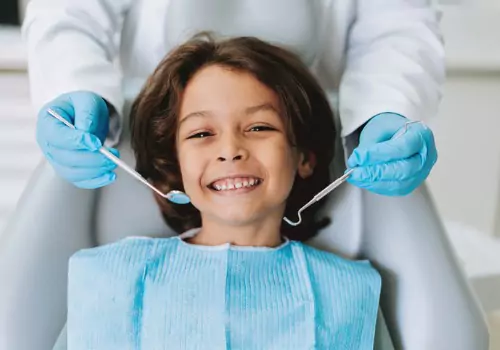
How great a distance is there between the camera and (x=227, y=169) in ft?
3.12

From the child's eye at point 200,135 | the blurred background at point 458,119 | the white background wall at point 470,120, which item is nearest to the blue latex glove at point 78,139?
the child's eye at point 200,135

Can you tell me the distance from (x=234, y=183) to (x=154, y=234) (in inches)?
8.9

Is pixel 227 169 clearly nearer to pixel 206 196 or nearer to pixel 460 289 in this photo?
pixel 206 196

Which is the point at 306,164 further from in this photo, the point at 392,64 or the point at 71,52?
the point at 71,52

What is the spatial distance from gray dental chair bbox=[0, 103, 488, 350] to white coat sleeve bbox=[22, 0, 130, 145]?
0.10 meters

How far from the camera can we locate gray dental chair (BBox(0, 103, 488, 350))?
978 mm

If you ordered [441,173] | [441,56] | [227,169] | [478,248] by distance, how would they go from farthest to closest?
[441,173], [478,248], [441,56], [227,169]

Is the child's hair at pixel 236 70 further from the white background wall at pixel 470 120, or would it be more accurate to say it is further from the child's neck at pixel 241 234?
the white background wall at pixel 470 120

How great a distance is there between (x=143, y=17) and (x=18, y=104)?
927 mm

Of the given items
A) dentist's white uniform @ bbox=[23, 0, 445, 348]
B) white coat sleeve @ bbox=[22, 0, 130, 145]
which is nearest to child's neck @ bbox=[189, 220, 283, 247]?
dentist's white uniform @ bbox=[23, 0, 445, 348]

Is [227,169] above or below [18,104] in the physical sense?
above

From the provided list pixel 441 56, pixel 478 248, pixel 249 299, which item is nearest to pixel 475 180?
pixel 478 248

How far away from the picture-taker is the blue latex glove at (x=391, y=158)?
0.95 metres

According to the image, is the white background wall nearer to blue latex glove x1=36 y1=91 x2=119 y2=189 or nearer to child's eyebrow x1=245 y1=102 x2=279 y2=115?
child's eyebrow x1=245 y1=102 x2=279 y2=115
